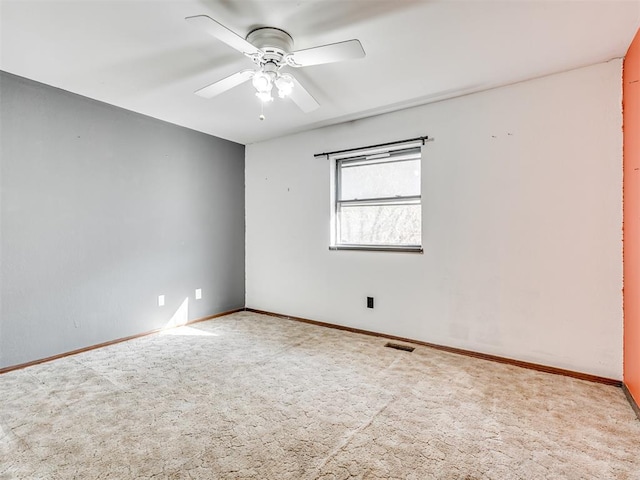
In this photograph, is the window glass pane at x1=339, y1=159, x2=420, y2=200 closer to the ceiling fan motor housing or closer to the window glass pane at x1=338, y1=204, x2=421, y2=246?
the window glass pane at x1=338, y1=204, x2=421, y2=246

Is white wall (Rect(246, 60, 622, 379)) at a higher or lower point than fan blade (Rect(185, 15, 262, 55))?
lower

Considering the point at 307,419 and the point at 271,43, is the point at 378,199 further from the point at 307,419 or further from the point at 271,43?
the point at 307,419

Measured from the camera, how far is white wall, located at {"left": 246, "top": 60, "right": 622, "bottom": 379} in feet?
7.82

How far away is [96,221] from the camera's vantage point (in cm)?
313

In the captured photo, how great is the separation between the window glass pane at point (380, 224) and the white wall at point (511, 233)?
177 mm

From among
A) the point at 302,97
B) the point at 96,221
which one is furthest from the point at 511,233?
the point at 96,221

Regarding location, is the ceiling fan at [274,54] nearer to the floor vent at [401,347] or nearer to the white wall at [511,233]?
the white wall at [511,233]

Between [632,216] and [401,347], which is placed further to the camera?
[401,347]

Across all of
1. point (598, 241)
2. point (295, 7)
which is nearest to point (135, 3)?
point (295, 7)

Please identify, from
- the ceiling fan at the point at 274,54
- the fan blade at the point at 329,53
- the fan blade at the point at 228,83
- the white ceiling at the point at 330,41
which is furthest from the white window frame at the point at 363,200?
the fan blade at the point at 228,83

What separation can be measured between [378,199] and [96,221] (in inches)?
113

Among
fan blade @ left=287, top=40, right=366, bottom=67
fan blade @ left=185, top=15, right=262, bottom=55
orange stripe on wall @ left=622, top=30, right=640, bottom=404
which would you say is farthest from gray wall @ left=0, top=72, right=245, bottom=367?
orange stripe on wall @ left=622, top=30, right=640, bottom=404

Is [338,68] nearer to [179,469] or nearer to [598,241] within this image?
[598,241]

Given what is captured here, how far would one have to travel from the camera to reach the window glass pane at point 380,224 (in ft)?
11.0
